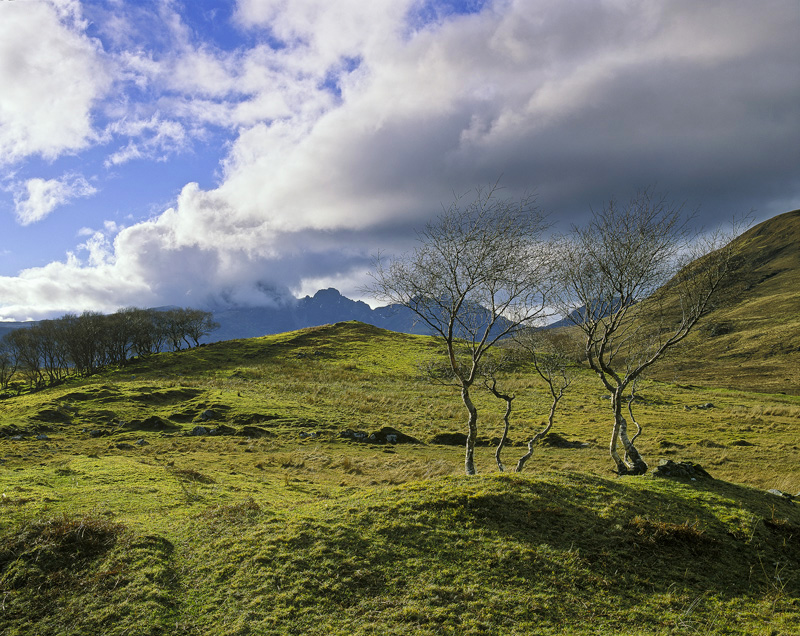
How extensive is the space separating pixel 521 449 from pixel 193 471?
2580 centimetres

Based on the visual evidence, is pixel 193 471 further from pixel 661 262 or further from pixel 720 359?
pixel 720 359

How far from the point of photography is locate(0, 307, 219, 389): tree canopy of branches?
96250 millimetres

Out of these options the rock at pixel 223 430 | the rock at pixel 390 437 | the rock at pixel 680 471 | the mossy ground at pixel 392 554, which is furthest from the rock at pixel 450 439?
the rock at pixel 680 471

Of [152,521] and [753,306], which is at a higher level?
[753,306]

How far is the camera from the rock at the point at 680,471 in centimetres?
1530

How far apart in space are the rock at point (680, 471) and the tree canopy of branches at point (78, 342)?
386ft

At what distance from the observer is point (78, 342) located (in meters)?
98.9

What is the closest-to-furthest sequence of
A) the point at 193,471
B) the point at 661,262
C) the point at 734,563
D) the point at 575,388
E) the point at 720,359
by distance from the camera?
the point at 734,563 → the point at 661,262 → the point at 193,471 → the point at 575,388 → the point at 720,359

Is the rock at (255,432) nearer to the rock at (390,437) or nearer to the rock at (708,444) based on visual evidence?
the rock at (390,437)

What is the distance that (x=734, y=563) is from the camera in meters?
10.4

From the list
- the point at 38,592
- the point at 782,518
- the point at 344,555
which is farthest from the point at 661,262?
the point at 38,592

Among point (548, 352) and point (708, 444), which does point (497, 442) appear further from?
point (708, 444)

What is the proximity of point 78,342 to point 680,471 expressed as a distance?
121 meters

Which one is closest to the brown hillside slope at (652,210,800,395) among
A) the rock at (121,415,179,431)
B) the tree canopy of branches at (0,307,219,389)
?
the rock at (121,415,179,431)
